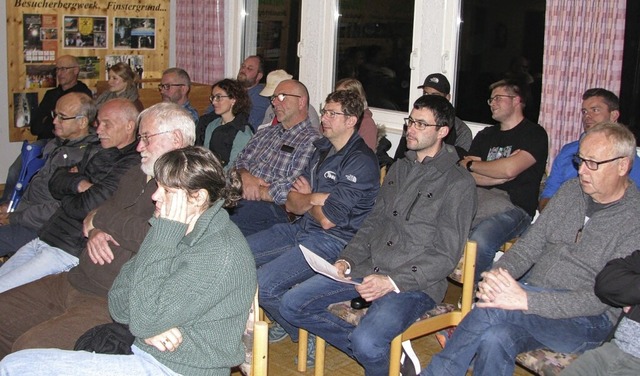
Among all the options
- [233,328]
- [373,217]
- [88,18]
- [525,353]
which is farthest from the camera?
[88,18]

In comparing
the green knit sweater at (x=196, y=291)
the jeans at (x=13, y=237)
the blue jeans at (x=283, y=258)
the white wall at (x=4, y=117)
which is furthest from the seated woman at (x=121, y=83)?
the green knit sweater at (x=196, y=291)

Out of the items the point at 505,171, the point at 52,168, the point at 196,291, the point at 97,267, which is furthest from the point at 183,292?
the point at 505,171

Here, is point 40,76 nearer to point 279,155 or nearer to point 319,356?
point 279,155

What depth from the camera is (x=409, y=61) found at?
6.00 m

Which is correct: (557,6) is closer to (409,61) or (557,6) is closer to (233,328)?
(409,61)

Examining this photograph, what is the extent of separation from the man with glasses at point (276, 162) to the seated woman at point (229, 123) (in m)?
0.35

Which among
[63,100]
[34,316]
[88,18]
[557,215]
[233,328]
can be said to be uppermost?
[88,18]

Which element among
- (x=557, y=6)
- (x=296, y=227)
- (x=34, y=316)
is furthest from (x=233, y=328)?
(x=557, y=6)

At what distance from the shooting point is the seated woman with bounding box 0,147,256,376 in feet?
7.04

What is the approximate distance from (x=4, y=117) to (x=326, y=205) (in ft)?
16.4

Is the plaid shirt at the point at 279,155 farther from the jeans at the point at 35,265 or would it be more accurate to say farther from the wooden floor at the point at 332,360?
the jeans at the point at 35,265

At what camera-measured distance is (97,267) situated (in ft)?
9.68

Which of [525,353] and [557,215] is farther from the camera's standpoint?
[557,215]

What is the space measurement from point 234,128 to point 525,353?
9.03ft
